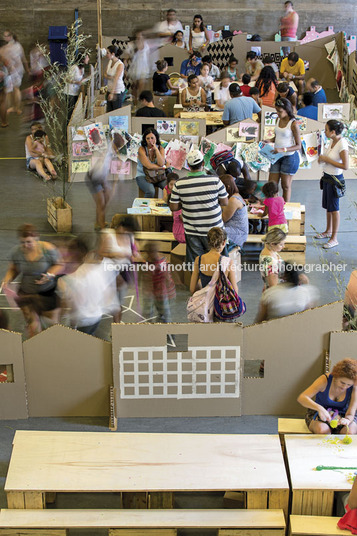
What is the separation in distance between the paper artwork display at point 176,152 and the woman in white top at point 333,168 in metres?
2.34

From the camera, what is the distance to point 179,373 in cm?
591

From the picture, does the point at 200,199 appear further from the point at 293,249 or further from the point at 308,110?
the point at 308,110

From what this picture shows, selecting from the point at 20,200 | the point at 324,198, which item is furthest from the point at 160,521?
the point at 20,200

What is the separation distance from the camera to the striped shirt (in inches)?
282

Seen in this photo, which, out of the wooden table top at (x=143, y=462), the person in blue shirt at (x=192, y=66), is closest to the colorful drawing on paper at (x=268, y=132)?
the person in blue shirt at (x=192, y=66)

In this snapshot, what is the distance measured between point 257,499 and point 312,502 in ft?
1.09

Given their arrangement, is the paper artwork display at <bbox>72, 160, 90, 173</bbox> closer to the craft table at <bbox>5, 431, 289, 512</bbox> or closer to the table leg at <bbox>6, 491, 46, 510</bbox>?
the craft table at <bbox>5, 431, 289, 512</bbox>

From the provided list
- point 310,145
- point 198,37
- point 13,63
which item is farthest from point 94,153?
point 198,37

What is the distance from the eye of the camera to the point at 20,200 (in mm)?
10805

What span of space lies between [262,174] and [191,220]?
4256 mm

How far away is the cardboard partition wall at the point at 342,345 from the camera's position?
5.87m

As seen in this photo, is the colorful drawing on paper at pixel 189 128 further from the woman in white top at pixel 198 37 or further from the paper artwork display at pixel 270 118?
the woman in white top at pixel 198 37

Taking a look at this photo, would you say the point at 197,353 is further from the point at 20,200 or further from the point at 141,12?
the point at 141,12

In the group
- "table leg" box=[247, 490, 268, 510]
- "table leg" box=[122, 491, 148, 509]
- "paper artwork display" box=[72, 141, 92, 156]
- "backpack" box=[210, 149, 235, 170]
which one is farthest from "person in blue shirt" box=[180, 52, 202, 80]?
"table leg" box=[247, 490, 268, 510]
